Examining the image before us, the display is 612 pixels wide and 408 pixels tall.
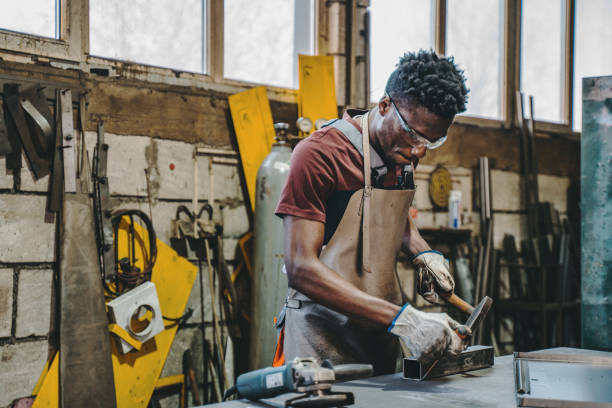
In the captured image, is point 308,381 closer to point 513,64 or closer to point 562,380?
point 562,380

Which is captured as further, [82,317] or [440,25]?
[440,25]

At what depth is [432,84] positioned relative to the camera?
5.48 feet

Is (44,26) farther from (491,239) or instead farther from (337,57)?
(491,239)

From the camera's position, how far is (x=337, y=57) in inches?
144

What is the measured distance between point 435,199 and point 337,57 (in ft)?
3.87

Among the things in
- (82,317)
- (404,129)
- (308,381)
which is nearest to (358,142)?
(404,129)

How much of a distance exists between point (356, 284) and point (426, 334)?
0.98 feet

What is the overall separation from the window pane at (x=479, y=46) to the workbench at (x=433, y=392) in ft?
10.1

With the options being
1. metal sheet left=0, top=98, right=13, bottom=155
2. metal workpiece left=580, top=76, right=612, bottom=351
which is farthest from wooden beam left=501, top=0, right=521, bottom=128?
metal sheet left=0, top=98, right=13, bottom=155

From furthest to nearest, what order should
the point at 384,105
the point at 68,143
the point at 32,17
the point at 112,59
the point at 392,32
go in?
1. the point at 392,32
2. the point at 112,59
3. the point at 32,17
4. the point at 68,143
5. the point at 384,105

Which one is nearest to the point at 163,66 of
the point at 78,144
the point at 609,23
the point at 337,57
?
the point at 78,144

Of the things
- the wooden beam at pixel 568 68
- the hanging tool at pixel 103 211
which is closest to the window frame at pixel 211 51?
the wooden beam at pixel 568 68

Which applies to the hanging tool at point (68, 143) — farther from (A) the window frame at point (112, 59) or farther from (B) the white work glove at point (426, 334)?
(B) the white work glove at point (426, 334)

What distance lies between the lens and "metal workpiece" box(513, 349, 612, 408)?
131 centimetres
